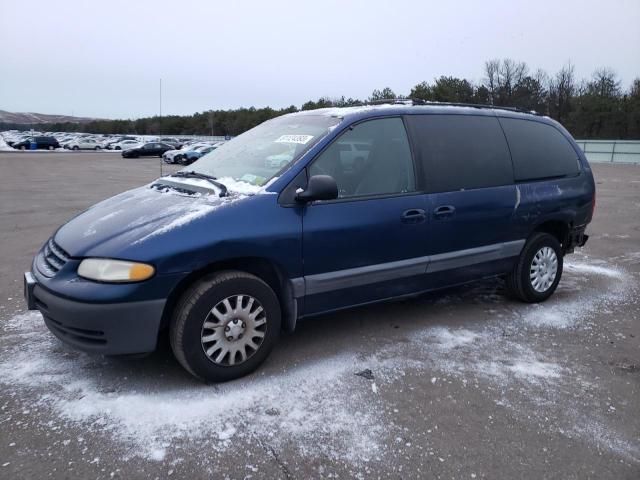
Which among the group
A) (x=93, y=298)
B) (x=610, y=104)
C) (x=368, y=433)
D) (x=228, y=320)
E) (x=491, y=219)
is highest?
(x=610, y=104)

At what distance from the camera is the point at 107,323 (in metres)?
2.91

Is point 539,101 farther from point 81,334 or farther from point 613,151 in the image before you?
point 81,334

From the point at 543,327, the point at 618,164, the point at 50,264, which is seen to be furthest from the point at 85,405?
the point at 618,164

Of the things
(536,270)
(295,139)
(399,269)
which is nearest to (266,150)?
(295,139)

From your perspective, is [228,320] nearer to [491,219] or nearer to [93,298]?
[93,298]

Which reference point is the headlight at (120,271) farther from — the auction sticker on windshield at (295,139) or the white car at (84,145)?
the white car at (84,145)

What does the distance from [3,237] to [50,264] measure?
5310 mm

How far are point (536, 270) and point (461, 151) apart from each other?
148 cm

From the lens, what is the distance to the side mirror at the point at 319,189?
330cm

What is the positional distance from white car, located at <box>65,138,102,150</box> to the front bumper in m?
57.1

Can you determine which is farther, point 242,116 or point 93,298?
point 242,116

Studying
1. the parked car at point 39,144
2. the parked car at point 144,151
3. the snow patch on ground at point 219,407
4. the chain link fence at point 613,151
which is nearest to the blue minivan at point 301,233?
the snow patch on ground at point 219,407

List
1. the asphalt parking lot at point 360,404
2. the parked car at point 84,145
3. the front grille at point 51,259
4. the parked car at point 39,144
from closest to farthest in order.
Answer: the asphalt parking lot at point 360,404 < the front grille at point 51,259 < the parked car at point 39,144 < the parked car at point 84,145

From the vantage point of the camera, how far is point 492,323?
4.47m
